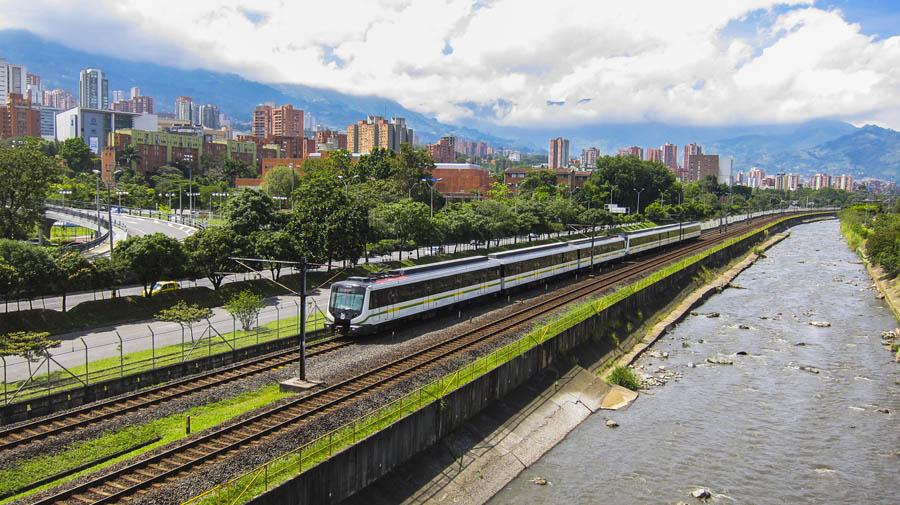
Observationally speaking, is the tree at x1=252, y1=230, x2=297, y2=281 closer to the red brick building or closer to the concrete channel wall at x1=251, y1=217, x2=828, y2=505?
the concrete channel wall at x1=251, y1=217, x2=828, y2=505

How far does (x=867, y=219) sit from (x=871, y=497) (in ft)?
407

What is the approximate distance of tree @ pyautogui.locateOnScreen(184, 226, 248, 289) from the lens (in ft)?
141

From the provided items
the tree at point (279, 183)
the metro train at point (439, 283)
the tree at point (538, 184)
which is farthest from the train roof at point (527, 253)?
the tree at point (538, 184)

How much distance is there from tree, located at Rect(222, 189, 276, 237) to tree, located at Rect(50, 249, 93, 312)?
13.8 meters

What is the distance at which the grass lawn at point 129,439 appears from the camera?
18250 mm

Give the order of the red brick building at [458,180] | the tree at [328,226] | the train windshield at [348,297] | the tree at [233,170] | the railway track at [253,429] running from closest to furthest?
the railway track at [253,429] → the train windshield at [348,297] → the tree at [328,226] → the red brick building at [458,180] → the tree at [233,170]

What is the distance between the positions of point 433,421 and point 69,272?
2412 cm

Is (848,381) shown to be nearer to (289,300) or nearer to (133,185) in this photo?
(289,300)

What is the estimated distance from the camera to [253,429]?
21109 millimetres

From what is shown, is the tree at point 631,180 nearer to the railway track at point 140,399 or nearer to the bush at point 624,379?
the bush at point 624,379

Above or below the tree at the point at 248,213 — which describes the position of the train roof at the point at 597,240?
below

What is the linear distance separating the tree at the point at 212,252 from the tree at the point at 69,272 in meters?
6.13

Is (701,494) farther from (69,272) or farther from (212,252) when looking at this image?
(69,272)

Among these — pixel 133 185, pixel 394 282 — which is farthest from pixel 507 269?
pixel 133 185
